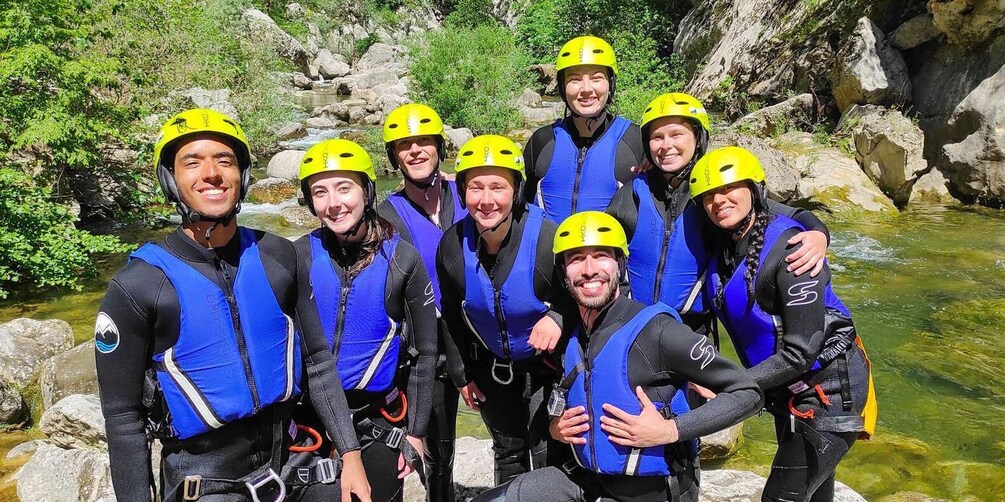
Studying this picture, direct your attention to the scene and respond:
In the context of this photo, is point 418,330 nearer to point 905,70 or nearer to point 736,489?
point 736,489

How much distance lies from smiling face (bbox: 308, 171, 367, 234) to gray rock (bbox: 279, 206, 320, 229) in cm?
1088

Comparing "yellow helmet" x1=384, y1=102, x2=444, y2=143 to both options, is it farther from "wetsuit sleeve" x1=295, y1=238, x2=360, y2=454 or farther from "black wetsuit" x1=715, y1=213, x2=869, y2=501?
"black wetsuit" x1=715, y1=213, x2=869, y2=501

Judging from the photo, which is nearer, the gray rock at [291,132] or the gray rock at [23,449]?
the gray rock at [23,449]

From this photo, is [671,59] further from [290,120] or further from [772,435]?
[772,435]

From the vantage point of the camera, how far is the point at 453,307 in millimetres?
3508

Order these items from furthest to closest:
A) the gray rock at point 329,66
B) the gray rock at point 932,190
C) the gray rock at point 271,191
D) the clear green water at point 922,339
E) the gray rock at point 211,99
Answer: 1. the gray rock at point 329,66
2. the gray rock at point 271,191
3. the gray rock at point 211,99
4. the gray rock at point 932,190
5. the clear green water at point 922,339

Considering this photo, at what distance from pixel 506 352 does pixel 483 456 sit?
1689 mm

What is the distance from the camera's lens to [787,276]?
9.52 ft

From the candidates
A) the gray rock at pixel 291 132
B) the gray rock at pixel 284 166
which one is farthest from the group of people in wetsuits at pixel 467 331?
the gray rock at pixel 291 132

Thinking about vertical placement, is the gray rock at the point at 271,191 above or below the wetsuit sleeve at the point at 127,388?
above

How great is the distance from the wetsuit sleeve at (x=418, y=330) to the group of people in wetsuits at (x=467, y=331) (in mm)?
11

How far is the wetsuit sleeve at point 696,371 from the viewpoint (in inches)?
103

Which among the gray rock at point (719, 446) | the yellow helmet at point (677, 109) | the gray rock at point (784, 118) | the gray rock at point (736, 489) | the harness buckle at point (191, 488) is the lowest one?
the gray rock at point (719, 446)

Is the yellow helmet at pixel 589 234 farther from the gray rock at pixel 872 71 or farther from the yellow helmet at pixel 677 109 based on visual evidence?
the gray rock at pixel 872 71
